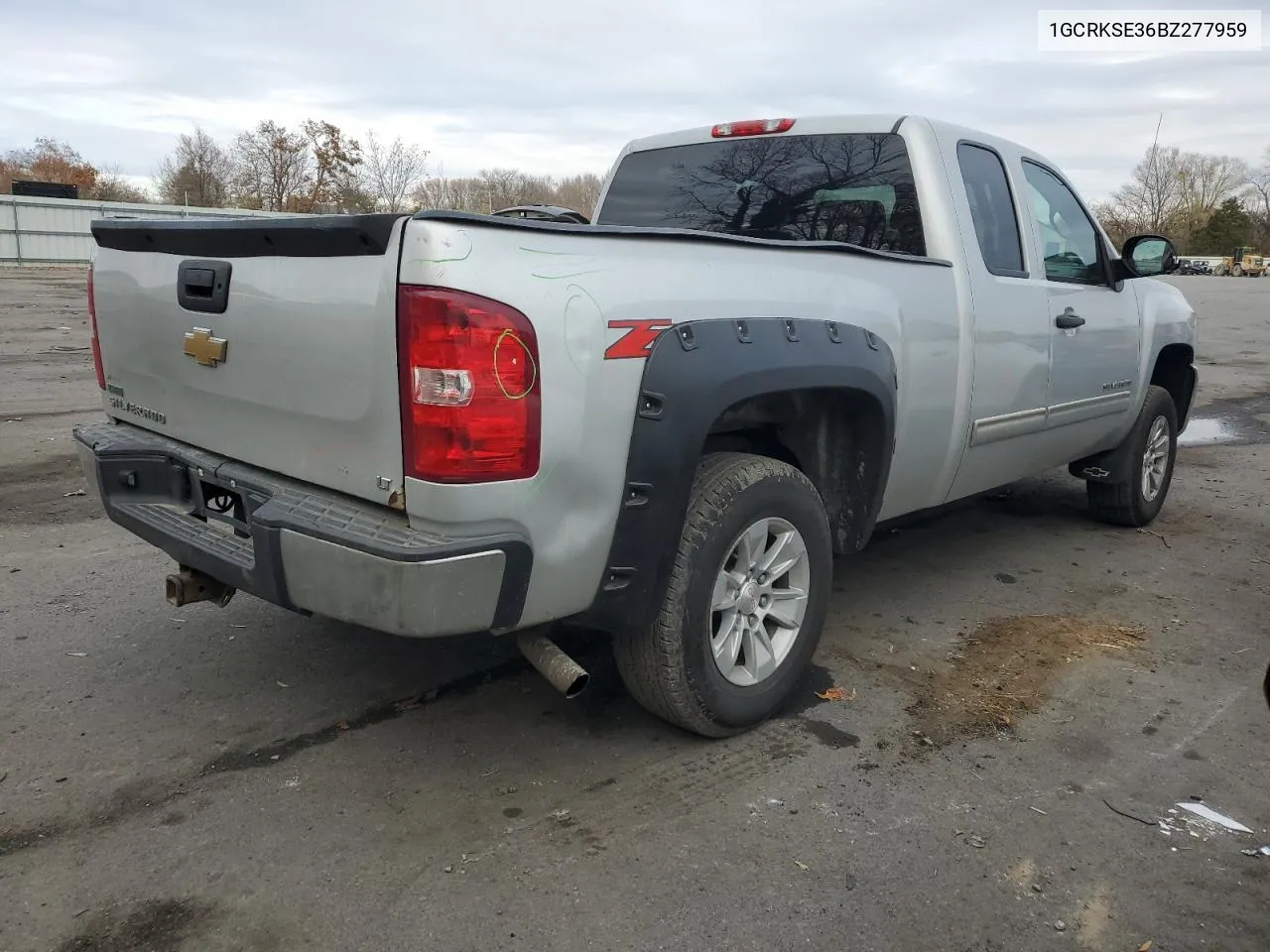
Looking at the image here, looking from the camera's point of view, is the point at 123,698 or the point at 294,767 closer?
the point at 294,767

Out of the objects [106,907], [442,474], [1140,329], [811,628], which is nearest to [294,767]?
[106,907]

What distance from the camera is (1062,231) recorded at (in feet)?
15.8

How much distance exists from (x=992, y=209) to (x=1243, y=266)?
261 ft

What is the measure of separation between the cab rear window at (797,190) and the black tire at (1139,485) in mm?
2445

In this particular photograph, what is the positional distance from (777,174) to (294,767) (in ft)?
9.74

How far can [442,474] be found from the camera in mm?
2354

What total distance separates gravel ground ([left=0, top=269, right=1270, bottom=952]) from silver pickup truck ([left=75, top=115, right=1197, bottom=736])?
0.42 meters

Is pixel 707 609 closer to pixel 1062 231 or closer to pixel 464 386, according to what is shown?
pixel 464 386

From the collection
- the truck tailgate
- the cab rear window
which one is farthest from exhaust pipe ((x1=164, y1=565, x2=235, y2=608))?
the cab rear window

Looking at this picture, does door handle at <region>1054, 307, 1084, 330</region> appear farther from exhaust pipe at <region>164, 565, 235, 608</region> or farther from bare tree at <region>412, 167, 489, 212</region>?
bare tree at <region>412, 167, 489, 212</region>

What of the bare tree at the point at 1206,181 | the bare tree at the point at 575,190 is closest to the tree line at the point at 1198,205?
the bare tree at the point at 1206,181

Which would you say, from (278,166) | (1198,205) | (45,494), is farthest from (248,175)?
(1198,205)

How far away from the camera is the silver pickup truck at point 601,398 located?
2.36 meters

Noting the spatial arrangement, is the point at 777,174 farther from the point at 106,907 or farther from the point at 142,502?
the point at 106,907
